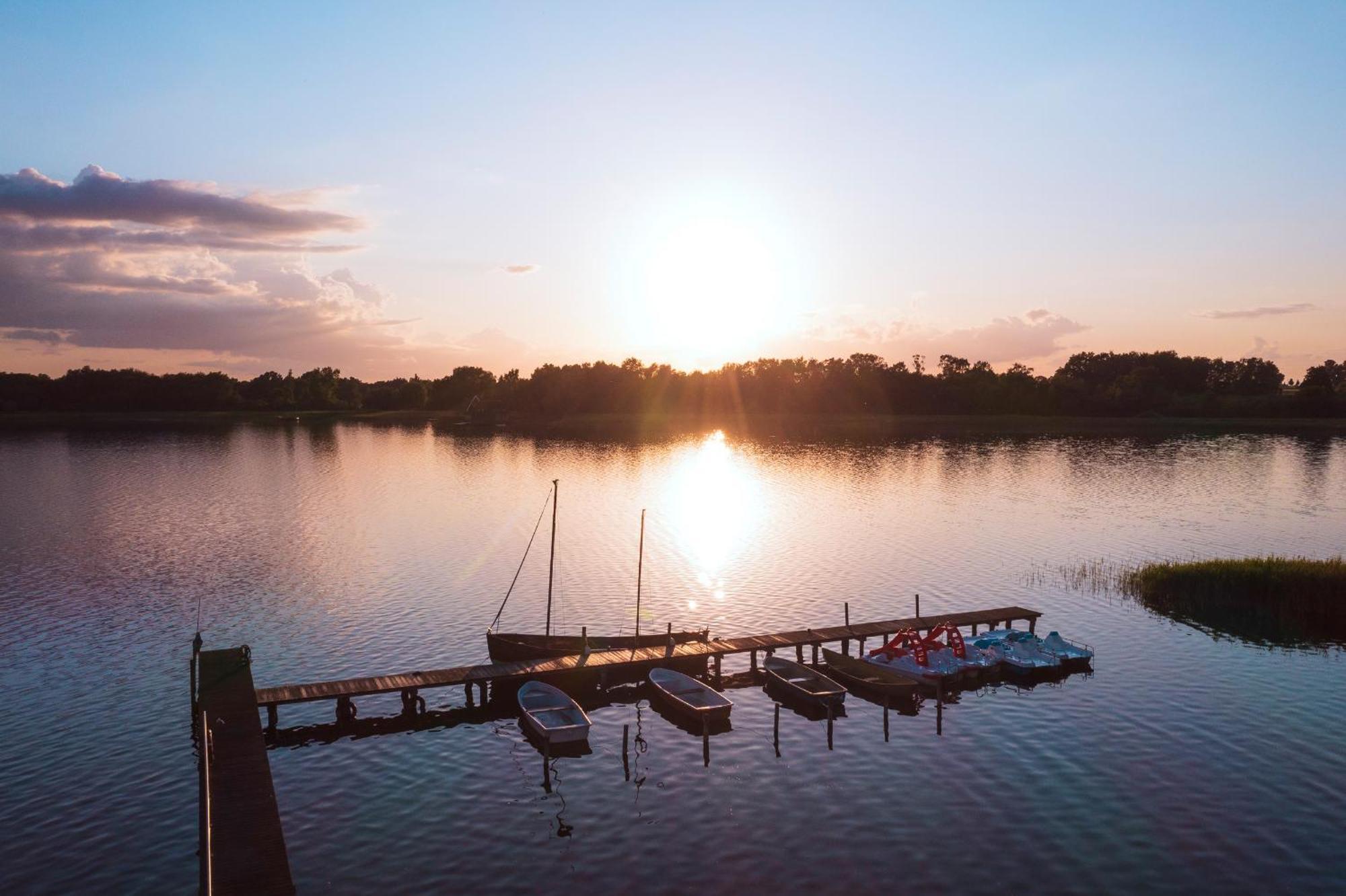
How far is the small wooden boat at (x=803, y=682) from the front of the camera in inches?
1641

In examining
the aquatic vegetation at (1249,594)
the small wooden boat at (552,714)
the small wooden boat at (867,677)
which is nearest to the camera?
the small wooden boat at (552,714)

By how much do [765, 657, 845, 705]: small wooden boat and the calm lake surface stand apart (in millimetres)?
1257

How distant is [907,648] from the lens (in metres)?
47.9

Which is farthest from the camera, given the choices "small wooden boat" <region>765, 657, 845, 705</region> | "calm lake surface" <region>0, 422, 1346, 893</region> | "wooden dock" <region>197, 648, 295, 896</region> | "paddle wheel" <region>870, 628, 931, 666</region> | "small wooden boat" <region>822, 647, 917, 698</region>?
"paddle wheel" <region>870, 628, 931, 666</region>

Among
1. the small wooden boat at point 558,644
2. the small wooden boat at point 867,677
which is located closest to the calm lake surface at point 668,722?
the small wooden boat at point 867,677

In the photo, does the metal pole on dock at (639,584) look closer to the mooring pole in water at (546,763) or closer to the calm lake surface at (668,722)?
the calm lake surface at (668,722)

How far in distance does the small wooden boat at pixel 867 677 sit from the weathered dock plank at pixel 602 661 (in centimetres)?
242

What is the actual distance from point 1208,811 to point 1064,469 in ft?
378

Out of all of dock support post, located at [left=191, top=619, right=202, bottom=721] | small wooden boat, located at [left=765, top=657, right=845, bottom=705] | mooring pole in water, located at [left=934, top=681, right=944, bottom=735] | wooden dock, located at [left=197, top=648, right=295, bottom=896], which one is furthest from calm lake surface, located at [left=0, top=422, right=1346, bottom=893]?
wooden dock, located at [left=197, top=648, right=295, bottom=896]

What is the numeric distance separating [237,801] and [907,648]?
32604 mm

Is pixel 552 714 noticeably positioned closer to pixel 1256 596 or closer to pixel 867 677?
pixel 867 677

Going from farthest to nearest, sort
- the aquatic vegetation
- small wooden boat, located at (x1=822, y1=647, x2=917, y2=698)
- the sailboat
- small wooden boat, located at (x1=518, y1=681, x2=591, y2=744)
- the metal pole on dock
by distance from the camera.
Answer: the aquatic vegetation, the metal pole on dock, the sailboat, small wooden boat, located at (x1=822, y1=647, x2=917, y2=698), small wooden boat, located at (x1=518, y1=681, x2=591, y2=744)

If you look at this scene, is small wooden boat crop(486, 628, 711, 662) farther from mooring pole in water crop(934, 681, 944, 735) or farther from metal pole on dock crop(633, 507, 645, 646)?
mooring pole in water crop(934, 681, 944, 735)

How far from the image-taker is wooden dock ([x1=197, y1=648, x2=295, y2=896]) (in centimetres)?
2522
